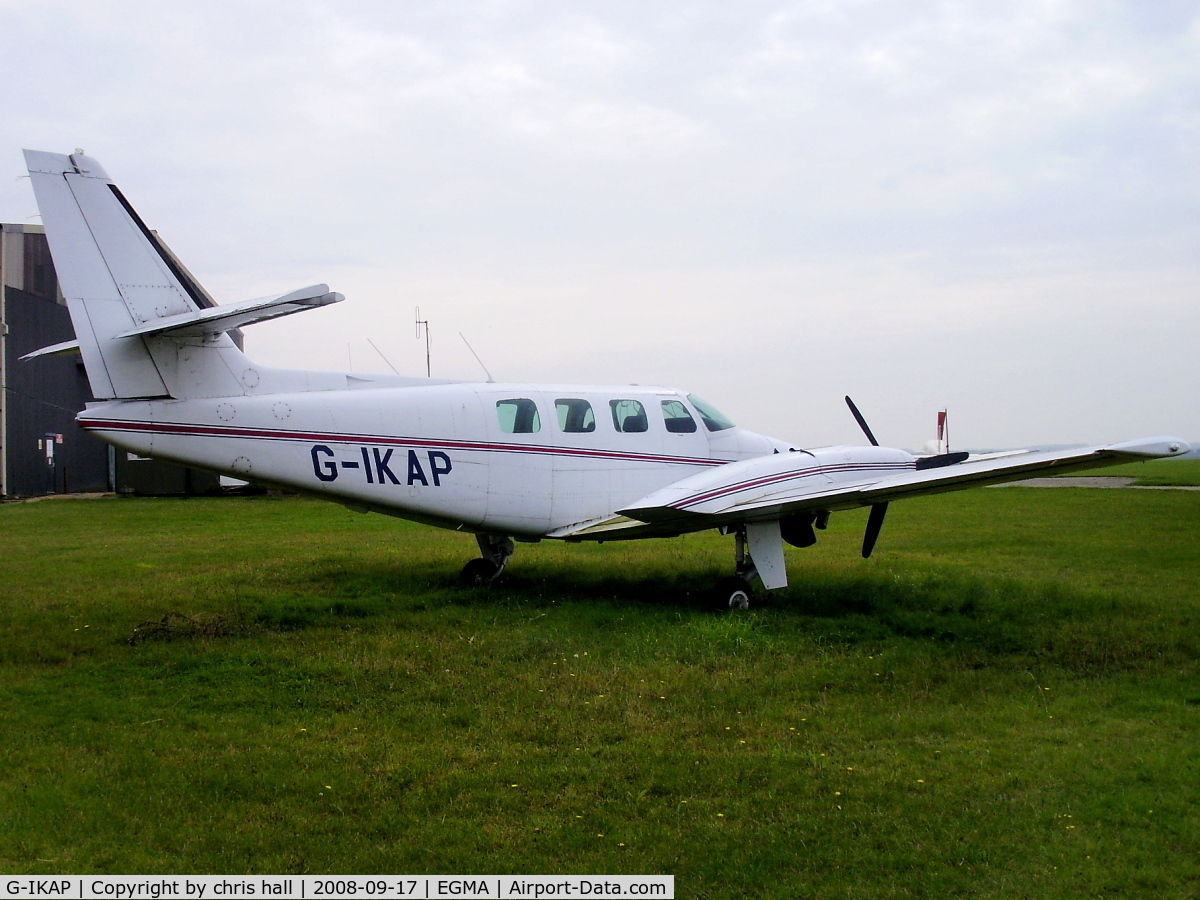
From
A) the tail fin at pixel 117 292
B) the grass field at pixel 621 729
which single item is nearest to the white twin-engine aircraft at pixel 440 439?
the tail fin at pixel 117 292

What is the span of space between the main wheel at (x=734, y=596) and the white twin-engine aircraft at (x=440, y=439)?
0.08 ft

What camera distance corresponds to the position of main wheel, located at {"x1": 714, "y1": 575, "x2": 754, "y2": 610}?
38.8ft

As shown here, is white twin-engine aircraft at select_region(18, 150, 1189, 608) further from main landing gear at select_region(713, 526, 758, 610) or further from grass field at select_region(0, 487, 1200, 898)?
grass field at select_region(0, 487, 1200, 898)

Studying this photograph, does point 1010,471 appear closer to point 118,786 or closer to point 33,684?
point 118,786

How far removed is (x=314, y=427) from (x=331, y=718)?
14.2 feet

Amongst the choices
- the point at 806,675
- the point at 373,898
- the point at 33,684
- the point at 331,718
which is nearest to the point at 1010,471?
the point at 806,675

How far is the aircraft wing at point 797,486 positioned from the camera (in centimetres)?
1020

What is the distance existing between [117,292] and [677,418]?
6.86m

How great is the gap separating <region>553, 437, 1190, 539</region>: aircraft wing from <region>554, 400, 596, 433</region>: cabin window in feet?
3.87

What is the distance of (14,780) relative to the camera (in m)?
6.08

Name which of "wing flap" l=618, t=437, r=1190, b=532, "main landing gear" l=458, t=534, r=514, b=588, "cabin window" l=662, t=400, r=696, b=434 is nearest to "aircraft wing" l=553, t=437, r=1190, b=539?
"wing flap" l=618, t=437, r=1190, b=532

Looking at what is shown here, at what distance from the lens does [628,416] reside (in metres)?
13.0

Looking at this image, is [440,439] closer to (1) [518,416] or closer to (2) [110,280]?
(1) [518,416]

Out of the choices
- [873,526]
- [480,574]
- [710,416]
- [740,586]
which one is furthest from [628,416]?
[873,526]
